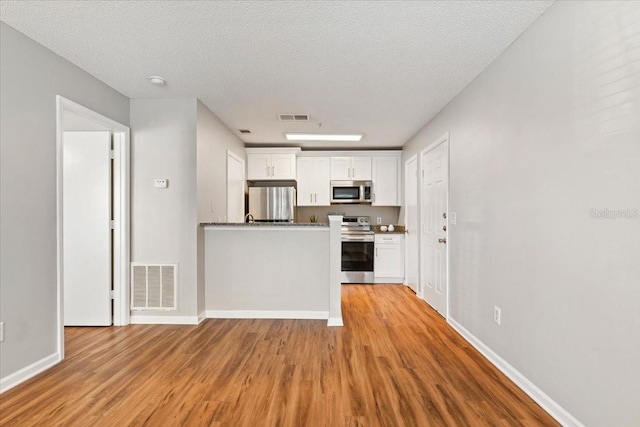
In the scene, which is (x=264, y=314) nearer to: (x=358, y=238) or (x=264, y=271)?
(x=264, y=271)

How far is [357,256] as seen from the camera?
548 cm

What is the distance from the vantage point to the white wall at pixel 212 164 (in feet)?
11.7

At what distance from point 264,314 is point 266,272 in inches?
18.7

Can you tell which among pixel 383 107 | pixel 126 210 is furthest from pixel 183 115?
pixel 383 107

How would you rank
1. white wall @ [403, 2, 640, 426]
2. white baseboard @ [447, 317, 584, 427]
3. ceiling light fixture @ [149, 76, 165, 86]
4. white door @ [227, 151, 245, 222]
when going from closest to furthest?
1. white wall @ [403, 2, 640, 426]
2. white baseboard @ [447, 317, 584, 427]
3. ceiling light fixture @ [149, 76, 165, 86]
4. white door @ [227, 151, 245, 222]

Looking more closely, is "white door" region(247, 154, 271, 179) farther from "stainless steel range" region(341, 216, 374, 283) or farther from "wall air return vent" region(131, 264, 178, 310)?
"wall air return vent" region(131, 264, 178, 310)

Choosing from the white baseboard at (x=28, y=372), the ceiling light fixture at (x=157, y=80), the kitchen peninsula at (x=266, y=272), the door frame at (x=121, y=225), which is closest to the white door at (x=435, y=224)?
the kitchen peninsula at (x=266, y=272)

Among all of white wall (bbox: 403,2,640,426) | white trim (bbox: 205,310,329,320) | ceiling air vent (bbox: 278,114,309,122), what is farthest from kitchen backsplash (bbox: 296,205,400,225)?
white wall (bbox: 403,2,640,426)

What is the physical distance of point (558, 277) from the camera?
6.00ft

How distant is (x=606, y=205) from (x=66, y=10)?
3.22m

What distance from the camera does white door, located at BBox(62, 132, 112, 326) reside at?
3.32 meters

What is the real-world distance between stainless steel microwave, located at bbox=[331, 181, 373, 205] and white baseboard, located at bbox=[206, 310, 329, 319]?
263 centimetres

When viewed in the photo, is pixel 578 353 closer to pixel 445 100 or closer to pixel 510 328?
pixel 510 328

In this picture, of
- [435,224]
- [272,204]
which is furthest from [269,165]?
[435,224]
